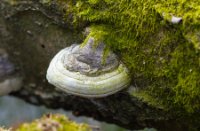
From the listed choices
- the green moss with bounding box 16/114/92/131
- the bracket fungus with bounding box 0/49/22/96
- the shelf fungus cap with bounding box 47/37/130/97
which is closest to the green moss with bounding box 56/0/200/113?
the shelf fungus cap with bounding box 47/37/130/97

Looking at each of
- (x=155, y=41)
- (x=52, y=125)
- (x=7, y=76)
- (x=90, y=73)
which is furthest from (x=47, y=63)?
(x=52, y=125)

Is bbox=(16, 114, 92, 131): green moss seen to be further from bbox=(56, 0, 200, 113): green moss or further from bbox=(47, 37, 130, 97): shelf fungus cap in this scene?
bbox=(56, 0, 200, 113): green moss

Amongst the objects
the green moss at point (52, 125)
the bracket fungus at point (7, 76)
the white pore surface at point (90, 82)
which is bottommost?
the bracket fungus at point (7, 76)

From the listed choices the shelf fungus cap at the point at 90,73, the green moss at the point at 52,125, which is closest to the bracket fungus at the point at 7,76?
the shelf fungus cap at the point at 90,73

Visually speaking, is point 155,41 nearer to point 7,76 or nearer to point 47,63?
point 47,63

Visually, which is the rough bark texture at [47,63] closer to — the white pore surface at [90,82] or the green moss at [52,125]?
the white pore surface at [90,82]

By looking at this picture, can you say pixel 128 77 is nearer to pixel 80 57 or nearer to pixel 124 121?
pixel 80 57

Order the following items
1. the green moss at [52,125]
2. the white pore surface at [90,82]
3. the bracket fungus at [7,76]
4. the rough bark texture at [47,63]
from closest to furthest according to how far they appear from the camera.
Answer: the green moss at [52,125] < the white pore surface at [90,82] < the rough bark texture at [47,63] < the bracket fungus at [7,76]

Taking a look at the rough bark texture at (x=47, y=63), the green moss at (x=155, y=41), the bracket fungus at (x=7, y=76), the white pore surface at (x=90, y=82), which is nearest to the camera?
the green moss at (x=155, y=41)
